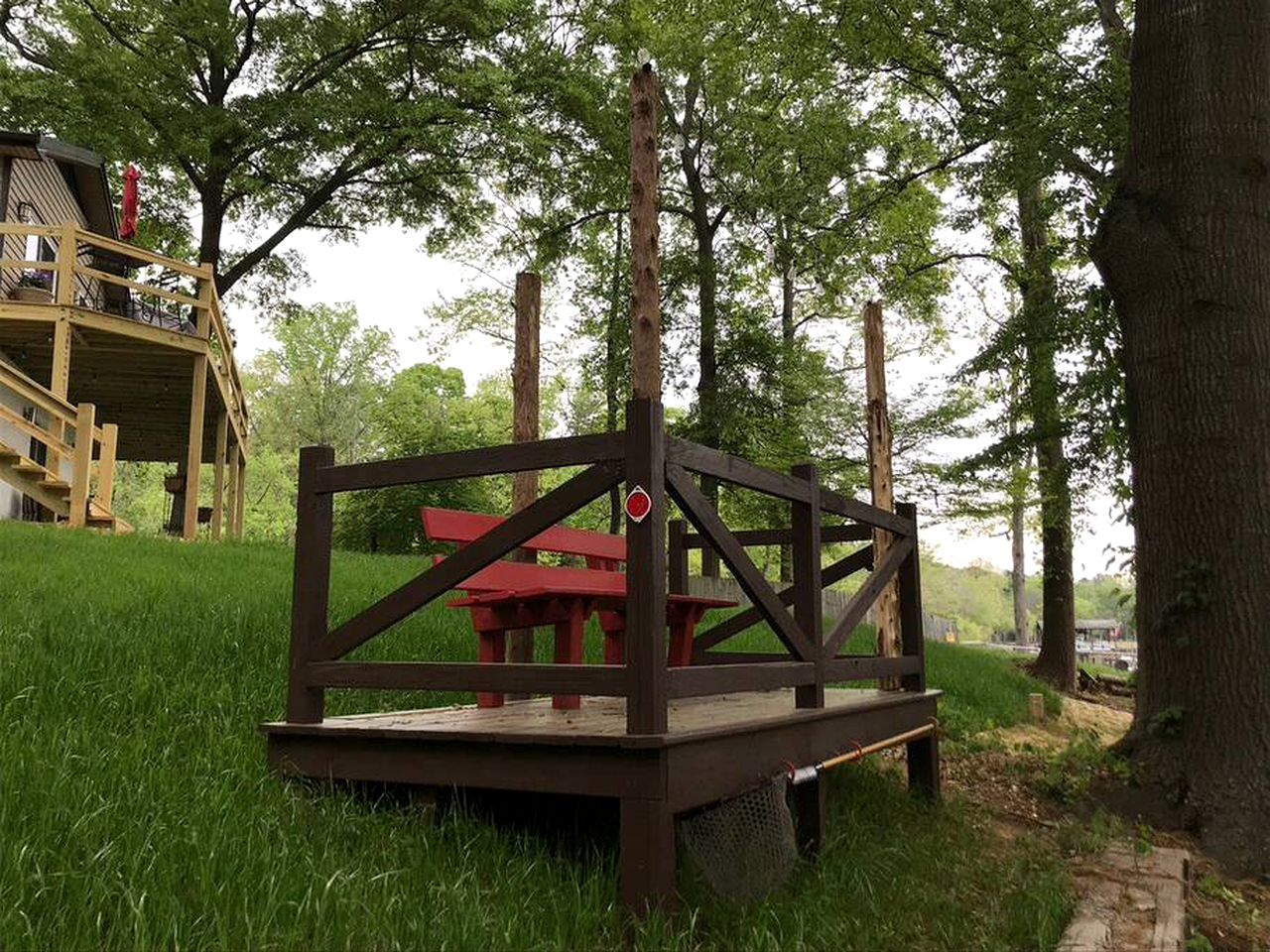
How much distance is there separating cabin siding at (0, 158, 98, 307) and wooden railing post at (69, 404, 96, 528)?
16.1 ft

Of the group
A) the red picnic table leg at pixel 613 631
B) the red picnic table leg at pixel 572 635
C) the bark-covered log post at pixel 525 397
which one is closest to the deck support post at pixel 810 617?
the red picnic table leg at pixel 572 635

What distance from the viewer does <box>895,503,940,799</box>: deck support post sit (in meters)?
6.38

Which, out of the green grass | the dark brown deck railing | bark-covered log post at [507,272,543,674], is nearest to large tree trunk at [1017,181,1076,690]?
the green grass

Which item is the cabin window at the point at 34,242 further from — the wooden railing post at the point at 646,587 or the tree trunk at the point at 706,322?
the wooden railing post at the point at 646,587

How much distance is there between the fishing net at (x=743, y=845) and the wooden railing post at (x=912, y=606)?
108 inches

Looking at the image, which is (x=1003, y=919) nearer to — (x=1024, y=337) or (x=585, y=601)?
(x=585, y=601)

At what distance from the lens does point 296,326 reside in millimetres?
48312

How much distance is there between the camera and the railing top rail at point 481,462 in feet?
12.0

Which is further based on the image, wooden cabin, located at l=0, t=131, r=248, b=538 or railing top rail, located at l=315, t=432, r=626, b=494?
wooden cabin, located at l=0, t=131, r=248, b=538

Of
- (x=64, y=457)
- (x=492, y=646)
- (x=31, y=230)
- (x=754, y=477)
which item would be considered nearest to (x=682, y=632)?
(x=492, y=646)

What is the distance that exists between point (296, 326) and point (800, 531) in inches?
1860

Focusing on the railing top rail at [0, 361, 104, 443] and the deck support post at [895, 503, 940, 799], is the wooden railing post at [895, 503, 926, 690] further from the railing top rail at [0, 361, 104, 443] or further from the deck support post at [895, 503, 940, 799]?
the railing top rail at [0, 361, 104, 443]

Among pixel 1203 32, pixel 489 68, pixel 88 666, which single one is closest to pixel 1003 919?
pixel 88 666

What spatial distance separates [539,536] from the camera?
5.57 metres
